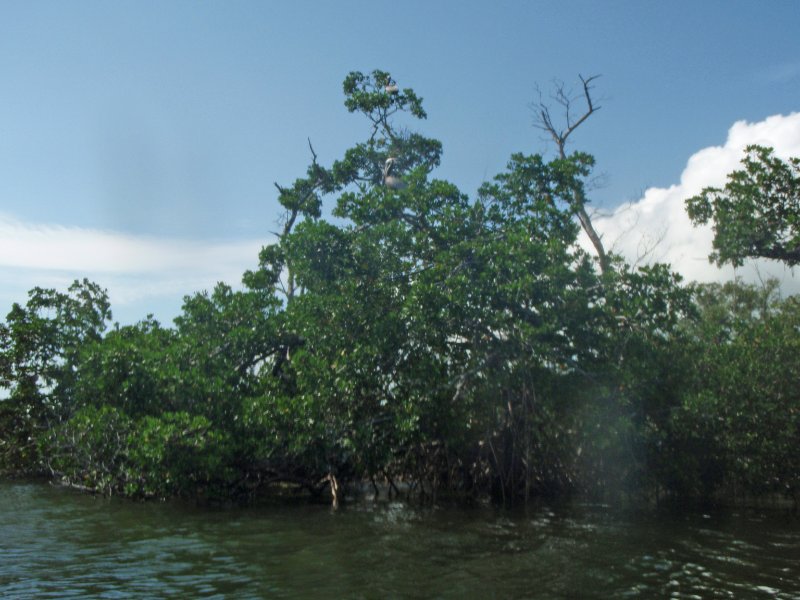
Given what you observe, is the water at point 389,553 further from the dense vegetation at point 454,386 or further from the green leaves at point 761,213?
the green leaves at point 761,213

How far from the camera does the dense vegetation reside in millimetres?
12812

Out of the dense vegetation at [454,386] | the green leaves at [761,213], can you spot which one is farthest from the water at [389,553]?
the green leaves at [761,213]

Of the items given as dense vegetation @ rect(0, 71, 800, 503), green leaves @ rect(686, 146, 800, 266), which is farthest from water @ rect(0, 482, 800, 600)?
green leaves @ rect(686, 146, 800, 266)

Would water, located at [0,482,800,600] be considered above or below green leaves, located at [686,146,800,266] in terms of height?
below

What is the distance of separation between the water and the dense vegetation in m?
1.05

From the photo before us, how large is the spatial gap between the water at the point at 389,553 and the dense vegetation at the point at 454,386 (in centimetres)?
105

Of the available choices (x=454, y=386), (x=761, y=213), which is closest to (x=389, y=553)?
(x=454, y=386)

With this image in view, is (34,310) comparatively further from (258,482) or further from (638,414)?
(638,414)

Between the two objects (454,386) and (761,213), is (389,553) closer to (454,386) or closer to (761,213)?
(454,386)

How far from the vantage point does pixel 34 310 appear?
1905 centimetres

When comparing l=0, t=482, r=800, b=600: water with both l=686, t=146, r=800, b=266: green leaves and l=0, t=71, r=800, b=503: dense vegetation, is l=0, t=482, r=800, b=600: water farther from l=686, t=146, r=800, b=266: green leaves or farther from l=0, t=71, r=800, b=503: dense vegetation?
l=686, t=146, r=800, b=266: green leaves

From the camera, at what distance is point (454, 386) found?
13.9 meters

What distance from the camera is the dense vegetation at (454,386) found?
12.8 metres

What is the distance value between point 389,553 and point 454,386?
506 cm
